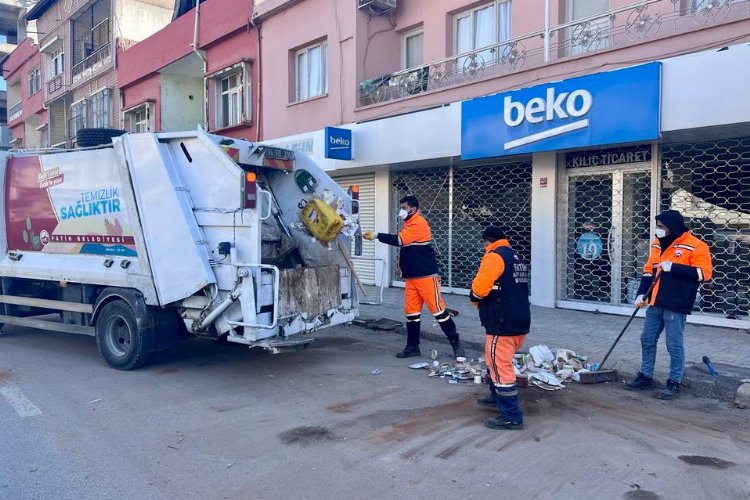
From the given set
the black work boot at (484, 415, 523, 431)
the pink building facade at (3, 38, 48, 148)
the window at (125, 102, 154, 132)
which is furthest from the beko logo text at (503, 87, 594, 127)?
the pink building facade at (3, 38, 48, 148)

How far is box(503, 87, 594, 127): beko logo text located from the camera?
8.52 meters

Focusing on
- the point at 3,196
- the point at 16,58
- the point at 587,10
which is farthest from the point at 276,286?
the point at 16,58

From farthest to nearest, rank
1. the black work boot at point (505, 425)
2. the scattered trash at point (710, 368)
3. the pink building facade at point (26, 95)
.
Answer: the pink building facade at point (26, 95) → the scattered trash at point (710, 368) → the black work boot at point (505, 425)

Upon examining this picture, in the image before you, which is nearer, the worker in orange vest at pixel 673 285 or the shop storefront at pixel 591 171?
the worker in orange vest at pixel 673 285

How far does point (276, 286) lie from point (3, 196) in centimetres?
484

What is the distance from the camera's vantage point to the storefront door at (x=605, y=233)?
30.2 feet

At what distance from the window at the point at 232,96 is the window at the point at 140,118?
3.54m

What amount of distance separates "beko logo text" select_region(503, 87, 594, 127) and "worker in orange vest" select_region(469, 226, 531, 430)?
4.50m

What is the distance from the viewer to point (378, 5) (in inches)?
477

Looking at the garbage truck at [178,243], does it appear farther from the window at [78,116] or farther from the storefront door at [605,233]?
the window at [78,116]

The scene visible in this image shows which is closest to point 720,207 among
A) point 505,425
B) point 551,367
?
point 551,367

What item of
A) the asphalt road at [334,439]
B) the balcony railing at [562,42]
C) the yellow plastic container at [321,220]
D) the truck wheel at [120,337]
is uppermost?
the balcony railing at [562,42]

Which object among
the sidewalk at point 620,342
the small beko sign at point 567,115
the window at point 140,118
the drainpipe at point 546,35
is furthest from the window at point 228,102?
the drainpipe at point 546,35

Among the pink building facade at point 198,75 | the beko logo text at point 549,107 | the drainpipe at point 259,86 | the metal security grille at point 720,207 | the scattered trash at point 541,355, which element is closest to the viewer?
the scattered trash at point 541,355
